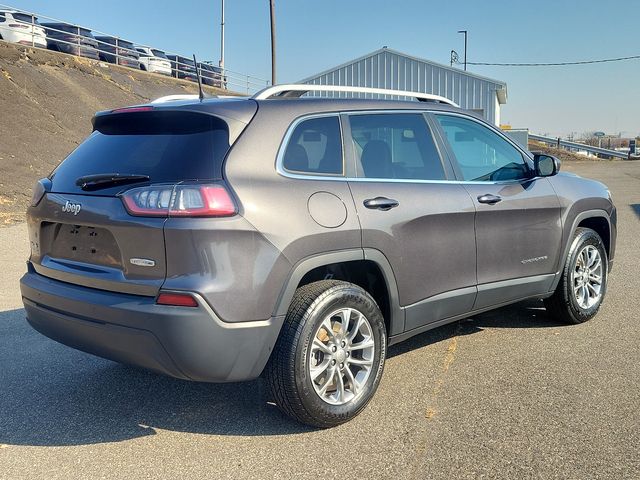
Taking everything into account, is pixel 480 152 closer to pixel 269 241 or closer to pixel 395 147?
pixel 395 147

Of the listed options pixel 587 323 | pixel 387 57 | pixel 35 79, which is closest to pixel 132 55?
pixel 35 79

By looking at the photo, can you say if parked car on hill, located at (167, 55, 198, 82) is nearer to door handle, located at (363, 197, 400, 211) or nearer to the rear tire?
the rear tire

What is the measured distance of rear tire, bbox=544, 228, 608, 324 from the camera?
205 inches

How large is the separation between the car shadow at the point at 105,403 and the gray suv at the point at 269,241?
0.47 m

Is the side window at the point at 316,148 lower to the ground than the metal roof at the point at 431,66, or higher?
lower

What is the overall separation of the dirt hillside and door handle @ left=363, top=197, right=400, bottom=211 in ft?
30.3

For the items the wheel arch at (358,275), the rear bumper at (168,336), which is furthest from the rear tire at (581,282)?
the rear bumper at (168,336)

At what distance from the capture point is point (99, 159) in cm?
355

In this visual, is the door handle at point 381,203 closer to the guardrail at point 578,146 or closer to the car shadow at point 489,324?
the car shadow at point 489,324

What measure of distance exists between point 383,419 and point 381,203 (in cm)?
123

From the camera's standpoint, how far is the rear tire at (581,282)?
5.20 m

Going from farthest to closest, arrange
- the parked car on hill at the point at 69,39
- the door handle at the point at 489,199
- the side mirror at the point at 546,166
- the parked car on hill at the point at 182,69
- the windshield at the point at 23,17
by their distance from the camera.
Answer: the parked car on hill at the point at 182,69
the parked car on hill at the point at 69,39
the windshield at the point at 23,17
the side mirror at the point at 546,166
the door handle at the point at 489,199

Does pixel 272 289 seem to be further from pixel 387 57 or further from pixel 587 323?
pixel 387 57

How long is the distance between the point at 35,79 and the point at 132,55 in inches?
369
